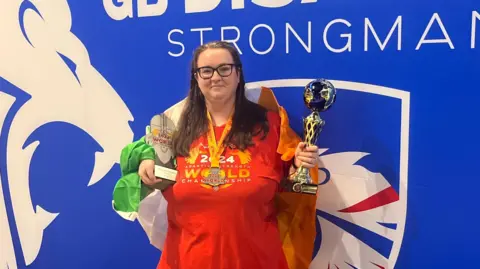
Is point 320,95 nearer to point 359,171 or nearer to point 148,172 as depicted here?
point 359,171

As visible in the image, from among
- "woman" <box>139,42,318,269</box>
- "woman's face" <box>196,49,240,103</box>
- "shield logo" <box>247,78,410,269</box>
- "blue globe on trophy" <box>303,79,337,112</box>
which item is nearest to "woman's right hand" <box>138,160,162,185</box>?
"woman" <box>139,42,318,269</box>

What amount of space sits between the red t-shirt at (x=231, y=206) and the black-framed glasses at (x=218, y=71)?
0.16 meters

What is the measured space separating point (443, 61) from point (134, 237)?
125 centimetres

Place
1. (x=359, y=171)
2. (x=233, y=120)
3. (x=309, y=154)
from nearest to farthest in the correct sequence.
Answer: (x=309, y=154)
(x=233, y=120)
(x=359, y=171)

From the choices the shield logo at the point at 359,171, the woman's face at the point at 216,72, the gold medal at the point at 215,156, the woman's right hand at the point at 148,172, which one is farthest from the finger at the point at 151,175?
the shield logo at the point at 359,171

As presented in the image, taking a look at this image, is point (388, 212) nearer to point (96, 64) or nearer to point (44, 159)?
point (96, 64)

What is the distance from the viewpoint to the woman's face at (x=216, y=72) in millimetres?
1506

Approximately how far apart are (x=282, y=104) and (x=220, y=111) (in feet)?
0.88

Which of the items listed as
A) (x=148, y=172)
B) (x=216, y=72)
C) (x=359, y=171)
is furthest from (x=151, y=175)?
(x=359, y=171)

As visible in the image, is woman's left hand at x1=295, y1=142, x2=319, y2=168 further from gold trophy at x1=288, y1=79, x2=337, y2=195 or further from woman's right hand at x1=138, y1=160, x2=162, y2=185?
woman's right hand at x1=138, y1=160, x2=162, y2=185

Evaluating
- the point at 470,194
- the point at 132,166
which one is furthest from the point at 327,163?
the point at 132,166

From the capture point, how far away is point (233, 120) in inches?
61.8

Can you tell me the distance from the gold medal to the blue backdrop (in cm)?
30

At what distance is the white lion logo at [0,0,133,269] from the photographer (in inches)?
80.0
